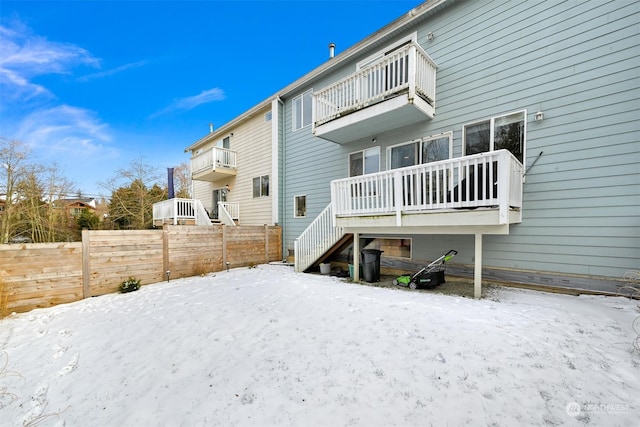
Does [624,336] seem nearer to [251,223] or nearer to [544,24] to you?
[544,24]

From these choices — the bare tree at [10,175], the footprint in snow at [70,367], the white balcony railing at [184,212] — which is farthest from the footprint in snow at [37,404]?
the bare tree at [10,175]

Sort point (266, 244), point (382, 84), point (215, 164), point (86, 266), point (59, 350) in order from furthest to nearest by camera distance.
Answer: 1. point (215, 164)
2. point (266, 244)
3. point (382, 84)
4. point (86, 266)
5. point (59, 350)

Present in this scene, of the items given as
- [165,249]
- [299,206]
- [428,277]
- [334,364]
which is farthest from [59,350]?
[299,206]

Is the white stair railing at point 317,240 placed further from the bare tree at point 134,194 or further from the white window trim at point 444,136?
the bare tree at point 134,194

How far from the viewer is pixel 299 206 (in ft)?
34.9

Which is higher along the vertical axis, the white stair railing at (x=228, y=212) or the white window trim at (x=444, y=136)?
the white window trim at (x=444, y=136)

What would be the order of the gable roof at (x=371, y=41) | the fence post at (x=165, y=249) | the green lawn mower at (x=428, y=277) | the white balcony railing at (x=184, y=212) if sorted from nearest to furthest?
the green lawn mower at (x=428, y=277), the gable roof at (x=371, y=41), the fence post at (x=165, y=249), the white balcony railing at (x=184, y=212)

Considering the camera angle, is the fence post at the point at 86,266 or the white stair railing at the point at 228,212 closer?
the fence post at the point at 86,266

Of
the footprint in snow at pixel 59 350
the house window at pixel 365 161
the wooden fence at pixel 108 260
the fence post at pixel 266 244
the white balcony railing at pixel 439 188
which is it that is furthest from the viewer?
the fence post at pixel 266 244

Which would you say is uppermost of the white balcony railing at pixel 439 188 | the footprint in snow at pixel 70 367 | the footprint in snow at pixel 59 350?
the white balcony railing at pixel 439 188

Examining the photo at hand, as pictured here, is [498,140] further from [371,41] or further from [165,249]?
[165,249]

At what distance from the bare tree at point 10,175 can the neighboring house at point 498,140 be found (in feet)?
57.0

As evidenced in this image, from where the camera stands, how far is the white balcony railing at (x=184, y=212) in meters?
11.9

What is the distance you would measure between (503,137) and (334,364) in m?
6.05
